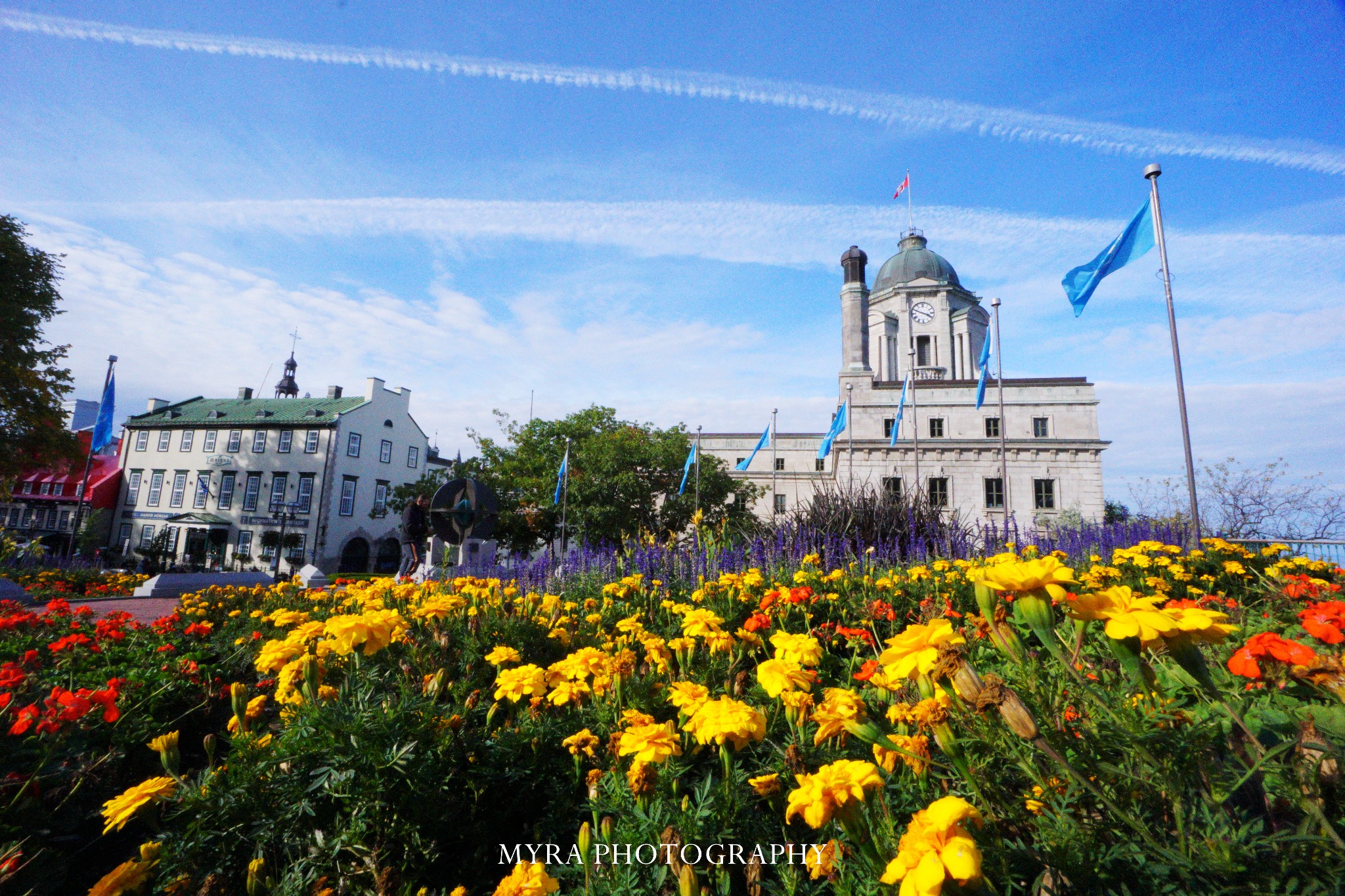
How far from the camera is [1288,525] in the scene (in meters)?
14.1

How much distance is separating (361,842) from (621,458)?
81.9 ft

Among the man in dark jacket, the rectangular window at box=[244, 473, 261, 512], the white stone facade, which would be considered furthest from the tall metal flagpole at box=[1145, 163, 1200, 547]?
the rectangular window at box=[244, 473, 261, 512]

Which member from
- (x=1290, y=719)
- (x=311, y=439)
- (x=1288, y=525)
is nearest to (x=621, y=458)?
(x=311, y=439)

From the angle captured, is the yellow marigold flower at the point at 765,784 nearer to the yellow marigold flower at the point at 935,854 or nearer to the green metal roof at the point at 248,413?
the yellow marigold flower at the point at 935,854

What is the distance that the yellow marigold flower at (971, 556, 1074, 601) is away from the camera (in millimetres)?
1366

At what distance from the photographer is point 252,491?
33.8m

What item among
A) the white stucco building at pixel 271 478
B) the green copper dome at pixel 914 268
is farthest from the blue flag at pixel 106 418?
the green copper dome at pixel 914 268

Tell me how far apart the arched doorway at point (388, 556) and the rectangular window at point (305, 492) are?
4433 millimetres

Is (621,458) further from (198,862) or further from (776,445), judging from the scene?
(198,862)

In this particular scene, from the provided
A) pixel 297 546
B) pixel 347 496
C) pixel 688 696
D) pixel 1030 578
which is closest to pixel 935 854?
pixel 1030 578

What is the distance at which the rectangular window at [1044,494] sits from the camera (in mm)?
30734

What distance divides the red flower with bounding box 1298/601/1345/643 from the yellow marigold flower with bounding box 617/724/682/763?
5.89 ft

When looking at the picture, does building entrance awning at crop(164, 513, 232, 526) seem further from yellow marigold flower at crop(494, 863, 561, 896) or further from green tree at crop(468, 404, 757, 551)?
yellow marigold flower at crop(494, 863, 561, 896)

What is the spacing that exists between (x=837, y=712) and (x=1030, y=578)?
0.71 meters
